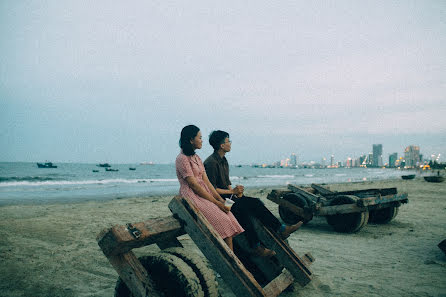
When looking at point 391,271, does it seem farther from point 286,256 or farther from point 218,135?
point 218,135

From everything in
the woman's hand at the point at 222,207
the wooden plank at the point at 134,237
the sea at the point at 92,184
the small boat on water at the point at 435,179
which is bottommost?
the sea at the point at 92,184

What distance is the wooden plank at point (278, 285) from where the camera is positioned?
2871 mm

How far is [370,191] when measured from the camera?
26.4 feet

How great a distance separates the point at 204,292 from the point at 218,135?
2.49 m

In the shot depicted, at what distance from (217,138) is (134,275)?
2528 millimetres

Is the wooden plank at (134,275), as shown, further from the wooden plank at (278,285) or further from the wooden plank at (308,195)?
the wooden plank at (308,195)

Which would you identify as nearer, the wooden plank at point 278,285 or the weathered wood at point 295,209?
the wooden plank at point 278,285

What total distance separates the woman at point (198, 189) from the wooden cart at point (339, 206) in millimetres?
3967

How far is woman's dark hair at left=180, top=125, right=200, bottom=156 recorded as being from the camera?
3.39m

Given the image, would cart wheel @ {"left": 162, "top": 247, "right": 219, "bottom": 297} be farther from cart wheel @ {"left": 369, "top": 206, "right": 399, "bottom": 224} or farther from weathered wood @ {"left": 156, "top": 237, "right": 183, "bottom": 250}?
cart wheel @ {"left": 369, "top": 206, "right": 399, "bottom": 224}

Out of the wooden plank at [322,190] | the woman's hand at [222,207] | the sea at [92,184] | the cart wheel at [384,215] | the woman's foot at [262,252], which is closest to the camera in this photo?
the woman's hand at [222,207]

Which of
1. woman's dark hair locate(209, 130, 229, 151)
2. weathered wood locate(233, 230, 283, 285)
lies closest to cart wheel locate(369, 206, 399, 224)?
weathered wood locate(233, 230, 283, 285)

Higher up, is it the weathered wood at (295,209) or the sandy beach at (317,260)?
the weathered wood at (295,209)

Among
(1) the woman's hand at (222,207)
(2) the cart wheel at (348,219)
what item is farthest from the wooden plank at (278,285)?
(2) the cart wheel at (348,219)
